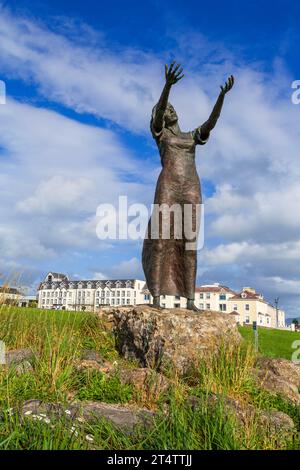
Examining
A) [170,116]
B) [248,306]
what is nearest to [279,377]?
[170,116]

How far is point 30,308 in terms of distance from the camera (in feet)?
31.2

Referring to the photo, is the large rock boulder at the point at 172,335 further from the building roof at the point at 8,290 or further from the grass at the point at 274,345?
the building roof at the point at 8,290

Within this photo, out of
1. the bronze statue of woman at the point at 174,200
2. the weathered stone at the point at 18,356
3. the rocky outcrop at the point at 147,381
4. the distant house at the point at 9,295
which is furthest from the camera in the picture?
the distant house at the point at 9,295

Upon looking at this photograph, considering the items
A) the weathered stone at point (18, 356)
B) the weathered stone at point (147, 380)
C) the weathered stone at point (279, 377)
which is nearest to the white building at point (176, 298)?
the weathered stone at point (279, 377)

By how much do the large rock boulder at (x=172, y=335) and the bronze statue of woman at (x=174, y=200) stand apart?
0.50m

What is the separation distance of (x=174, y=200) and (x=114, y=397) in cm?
328

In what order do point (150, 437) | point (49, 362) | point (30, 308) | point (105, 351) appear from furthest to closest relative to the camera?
point (30, 308) < point (105, 351) < point (49, 362) < point (150, 437)

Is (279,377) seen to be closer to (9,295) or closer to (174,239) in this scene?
(174,239)

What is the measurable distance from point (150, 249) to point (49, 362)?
267 cm

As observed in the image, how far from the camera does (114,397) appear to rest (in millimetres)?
5328

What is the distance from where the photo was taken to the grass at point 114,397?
3.78 m
